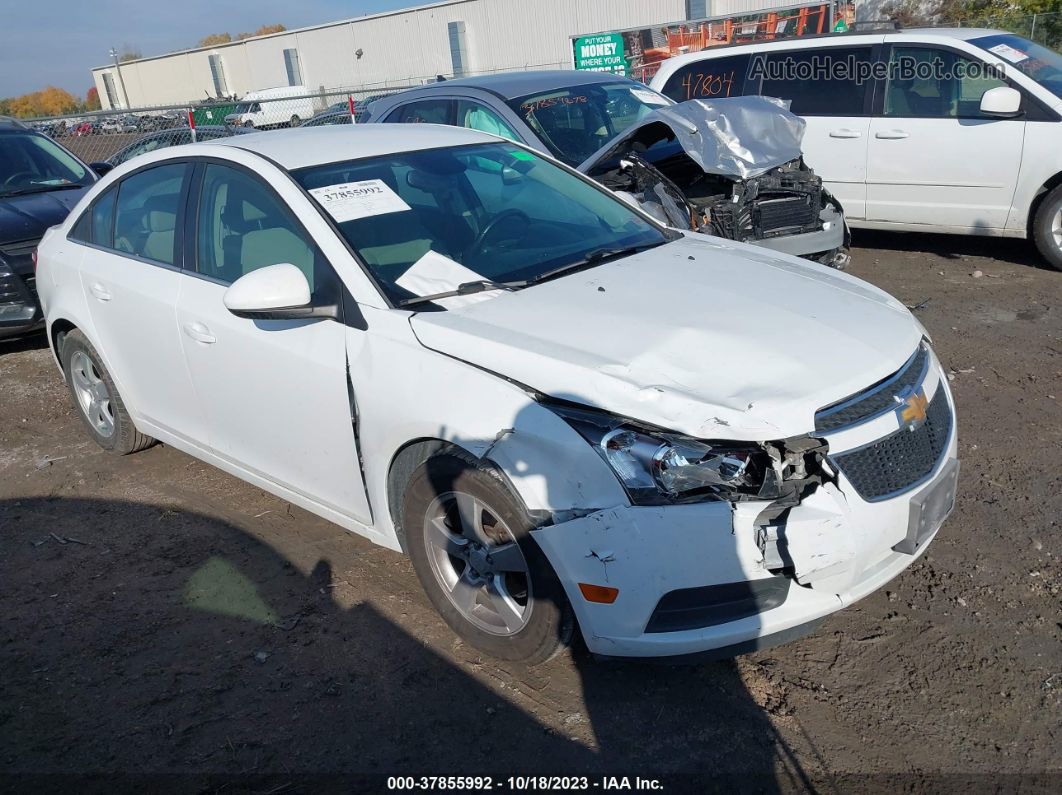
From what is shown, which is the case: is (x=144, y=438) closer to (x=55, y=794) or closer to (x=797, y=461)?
(x=55, y=794)

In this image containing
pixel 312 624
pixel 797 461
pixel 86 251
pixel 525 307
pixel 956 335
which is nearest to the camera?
pixel 797 461

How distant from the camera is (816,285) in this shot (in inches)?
138

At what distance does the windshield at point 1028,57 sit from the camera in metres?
7.05

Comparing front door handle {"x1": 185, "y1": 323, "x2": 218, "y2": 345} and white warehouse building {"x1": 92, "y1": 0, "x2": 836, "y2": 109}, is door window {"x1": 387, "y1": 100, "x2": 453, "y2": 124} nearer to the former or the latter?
front door handle {"x1": 185, "y1": 323, "x2": 218, "y2": 345}

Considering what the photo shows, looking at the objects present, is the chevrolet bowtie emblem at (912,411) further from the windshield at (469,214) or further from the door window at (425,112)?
the door window at (425,112)

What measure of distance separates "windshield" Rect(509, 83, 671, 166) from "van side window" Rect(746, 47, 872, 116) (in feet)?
3.66

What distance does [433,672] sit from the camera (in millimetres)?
3154

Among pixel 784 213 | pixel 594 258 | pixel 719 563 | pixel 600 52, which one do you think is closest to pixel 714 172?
pixel 784 213

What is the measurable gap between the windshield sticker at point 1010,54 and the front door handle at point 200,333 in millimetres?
6573

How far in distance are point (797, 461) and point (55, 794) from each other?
249 cm

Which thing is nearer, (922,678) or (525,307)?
(922,678)

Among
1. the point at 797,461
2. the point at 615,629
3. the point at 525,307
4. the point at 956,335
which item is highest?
the point at 525,307

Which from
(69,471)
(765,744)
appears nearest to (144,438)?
(69,471)

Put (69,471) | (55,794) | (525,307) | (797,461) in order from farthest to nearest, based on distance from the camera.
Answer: (69,471) < (525,307) < (55,794) < (797,461)
